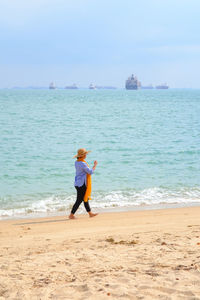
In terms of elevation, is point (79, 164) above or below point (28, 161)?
above

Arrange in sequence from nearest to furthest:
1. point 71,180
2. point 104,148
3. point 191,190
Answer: point 191,190 < point 71,180 < point 104,148

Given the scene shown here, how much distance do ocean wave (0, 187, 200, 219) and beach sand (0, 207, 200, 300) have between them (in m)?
1.87

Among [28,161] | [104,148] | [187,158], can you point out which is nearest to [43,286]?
[28,161]

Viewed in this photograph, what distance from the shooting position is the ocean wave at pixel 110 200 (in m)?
10.6

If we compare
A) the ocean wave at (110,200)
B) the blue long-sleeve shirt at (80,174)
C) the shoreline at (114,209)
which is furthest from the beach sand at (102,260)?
the ocean wave at (110,200)

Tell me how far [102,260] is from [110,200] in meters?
5.98

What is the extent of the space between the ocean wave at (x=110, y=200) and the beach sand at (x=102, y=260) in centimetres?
187

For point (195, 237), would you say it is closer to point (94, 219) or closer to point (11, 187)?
point (94, 219)

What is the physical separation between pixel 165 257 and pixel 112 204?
5.55 metres

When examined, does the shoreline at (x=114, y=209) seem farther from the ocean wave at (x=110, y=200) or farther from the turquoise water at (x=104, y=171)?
the turquoise water at (x=104, y=171)

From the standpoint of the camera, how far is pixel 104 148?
22922mm

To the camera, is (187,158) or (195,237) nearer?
(195,237)

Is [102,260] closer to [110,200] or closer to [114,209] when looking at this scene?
[114,209]

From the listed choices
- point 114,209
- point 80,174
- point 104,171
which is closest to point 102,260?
point 80,174
